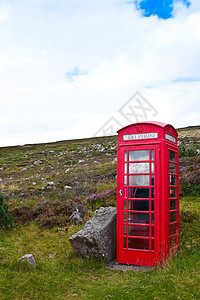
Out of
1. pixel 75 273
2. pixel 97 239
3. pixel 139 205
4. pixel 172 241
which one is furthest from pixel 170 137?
pixel 75 273

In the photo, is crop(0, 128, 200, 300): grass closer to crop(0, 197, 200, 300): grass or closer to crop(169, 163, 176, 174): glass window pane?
crop(0, 197, 200, 300): grass

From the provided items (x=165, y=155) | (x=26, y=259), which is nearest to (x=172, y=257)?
(x=165, y=155)

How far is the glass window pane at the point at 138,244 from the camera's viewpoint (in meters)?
6.78

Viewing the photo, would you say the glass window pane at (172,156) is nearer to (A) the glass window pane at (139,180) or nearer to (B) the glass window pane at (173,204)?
(A) the glass window pane at (139,180)

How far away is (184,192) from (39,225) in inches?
223

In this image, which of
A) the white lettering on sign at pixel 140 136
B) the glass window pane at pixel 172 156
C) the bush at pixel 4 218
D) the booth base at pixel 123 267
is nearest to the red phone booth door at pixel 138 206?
the booth base at pixel 123 267

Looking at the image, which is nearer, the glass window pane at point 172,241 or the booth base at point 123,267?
the booth base at point 123,267

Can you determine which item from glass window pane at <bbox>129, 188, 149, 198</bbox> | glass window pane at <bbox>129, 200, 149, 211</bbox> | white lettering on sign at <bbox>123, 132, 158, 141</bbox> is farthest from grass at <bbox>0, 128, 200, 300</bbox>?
white lettering on sign at <bbox>123, 132, 158, 141</bbox>

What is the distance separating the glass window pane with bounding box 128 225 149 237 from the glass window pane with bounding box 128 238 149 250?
149 mm

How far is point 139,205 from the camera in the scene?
6.95 m

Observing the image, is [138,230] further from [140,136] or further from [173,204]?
[140,136]

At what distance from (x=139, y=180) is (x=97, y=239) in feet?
5.69

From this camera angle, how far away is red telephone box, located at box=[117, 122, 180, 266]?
6672mm

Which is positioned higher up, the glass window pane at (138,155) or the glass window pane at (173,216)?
the glass window pane at (138,155)
